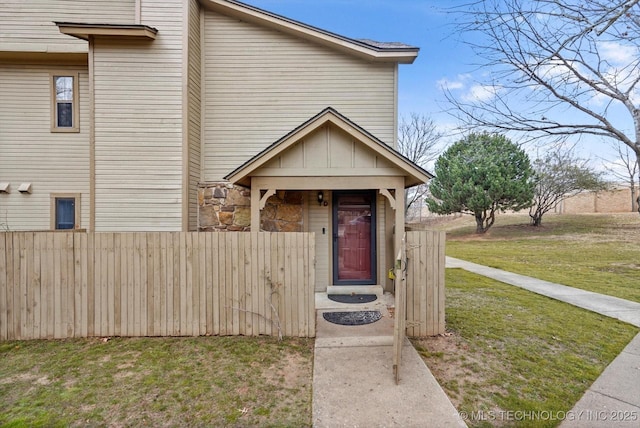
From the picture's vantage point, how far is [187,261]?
473cm

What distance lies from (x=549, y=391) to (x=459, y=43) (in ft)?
18.8

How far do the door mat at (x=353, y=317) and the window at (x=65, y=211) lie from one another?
6.82m

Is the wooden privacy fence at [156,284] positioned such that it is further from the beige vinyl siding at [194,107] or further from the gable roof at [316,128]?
the beige vinyl siding at [194,107]

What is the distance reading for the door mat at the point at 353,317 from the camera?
5.23 m

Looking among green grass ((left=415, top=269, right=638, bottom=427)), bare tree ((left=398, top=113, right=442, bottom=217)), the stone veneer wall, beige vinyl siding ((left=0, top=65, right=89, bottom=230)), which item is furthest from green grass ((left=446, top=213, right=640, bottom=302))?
beige vinyl siding ((left=0, top=65, right=89, bottom=230))

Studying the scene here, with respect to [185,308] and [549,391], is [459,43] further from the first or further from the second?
[185,308]

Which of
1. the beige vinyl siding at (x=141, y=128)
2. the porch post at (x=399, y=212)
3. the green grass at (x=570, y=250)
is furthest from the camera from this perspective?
the green grass at (x=570, y=250)

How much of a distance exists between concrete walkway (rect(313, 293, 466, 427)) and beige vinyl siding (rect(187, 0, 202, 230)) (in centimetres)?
433

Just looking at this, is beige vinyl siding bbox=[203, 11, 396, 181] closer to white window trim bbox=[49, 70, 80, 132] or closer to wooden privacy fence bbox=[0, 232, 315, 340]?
wooden privacy fence bbox=[0, 232, 315, 340]

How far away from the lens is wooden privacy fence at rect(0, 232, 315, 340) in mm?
4598

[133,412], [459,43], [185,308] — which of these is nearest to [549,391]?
[133,412]

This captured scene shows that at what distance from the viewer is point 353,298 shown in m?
6.65

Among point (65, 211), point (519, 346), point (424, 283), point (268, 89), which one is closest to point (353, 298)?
point (424, 283)

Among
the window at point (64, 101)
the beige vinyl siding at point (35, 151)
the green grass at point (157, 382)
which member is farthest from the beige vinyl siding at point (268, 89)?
the green grass at point (157, 382)
